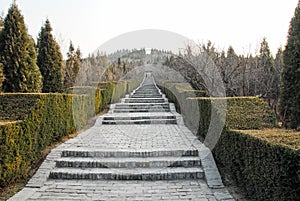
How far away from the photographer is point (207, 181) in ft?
16.4

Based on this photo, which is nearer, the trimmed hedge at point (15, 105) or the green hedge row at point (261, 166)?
the green hedge row at point (261, 166)

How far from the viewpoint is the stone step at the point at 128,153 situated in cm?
616

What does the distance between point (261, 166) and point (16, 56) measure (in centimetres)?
973

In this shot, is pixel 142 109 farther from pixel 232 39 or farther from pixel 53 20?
pixel 53 20

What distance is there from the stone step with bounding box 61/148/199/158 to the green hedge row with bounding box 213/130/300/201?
119 cm

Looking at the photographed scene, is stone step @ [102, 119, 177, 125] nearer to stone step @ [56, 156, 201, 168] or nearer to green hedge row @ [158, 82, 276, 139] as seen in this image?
green hedge row @ [158, 82, 276, 139]

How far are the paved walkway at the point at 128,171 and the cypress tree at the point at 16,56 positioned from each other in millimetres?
4012

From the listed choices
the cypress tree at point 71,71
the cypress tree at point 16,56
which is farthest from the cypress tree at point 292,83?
the cypress tree at point 71,71

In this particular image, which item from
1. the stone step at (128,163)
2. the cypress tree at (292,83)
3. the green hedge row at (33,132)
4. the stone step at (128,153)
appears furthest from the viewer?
the cypress tree at (292,83)

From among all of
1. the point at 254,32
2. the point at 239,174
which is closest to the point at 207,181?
the point at 239,174

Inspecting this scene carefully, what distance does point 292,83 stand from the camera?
7.55 metres

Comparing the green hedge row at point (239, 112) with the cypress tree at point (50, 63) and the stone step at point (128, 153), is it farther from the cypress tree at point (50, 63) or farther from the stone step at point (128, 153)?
the cypress tree at point (50, 63)

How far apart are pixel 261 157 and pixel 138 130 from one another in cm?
637

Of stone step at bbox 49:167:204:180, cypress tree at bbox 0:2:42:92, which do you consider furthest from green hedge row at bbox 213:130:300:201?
cypress tree at bbox 0:2:42:92
